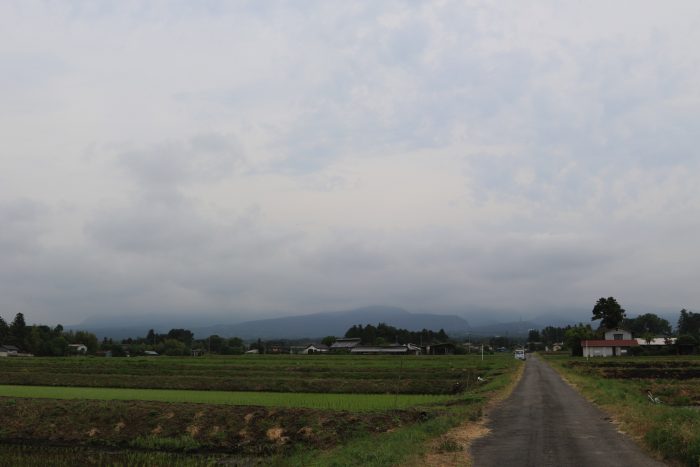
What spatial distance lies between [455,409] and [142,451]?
37.7 ft

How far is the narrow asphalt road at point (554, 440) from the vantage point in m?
12.2

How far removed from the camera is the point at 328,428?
19.8 m

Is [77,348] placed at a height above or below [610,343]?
below

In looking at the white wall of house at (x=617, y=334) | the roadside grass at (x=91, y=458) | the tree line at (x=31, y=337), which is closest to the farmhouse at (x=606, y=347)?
the white wall of house at (x=617, y=334)

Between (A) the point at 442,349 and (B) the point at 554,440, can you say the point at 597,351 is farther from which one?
(B) the point at 554,440

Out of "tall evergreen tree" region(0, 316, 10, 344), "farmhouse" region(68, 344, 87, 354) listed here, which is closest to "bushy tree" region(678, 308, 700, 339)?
"farmhouse" region(68, 344, 87, 354)

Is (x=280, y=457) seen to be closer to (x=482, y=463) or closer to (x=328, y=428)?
(x=328, y=428)

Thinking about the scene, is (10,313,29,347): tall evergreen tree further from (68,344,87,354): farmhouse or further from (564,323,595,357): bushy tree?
(564,323,595,357): bushy tree

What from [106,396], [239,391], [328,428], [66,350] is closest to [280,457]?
[328,428]

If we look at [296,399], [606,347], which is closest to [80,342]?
[606,347]

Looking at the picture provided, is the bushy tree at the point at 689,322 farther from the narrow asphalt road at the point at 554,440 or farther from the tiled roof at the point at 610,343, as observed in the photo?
the narrow asphalt road at the point at 554,440

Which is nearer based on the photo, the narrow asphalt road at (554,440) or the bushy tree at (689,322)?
the narrow asphalt road at (554,440)

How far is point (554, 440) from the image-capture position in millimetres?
14656

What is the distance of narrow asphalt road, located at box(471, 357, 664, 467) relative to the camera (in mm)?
12195
